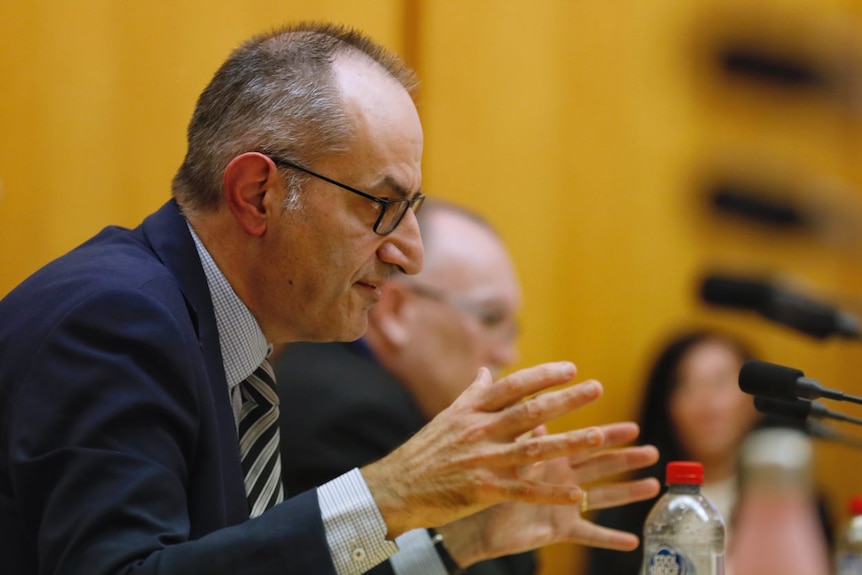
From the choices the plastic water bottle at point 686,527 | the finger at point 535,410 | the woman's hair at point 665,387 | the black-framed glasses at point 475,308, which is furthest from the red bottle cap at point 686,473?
the woman's hair at point 665,387

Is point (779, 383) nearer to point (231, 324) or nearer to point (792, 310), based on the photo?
point (792, 310)

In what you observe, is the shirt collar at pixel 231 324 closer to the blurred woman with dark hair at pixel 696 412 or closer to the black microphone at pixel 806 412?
the black microphone at pixel 806 412

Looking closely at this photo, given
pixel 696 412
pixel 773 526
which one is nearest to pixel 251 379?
pixel 773 526

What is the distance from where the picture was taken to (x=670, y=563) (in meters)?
1.48

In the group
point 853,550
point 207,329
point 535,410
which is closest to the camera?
point 535,410

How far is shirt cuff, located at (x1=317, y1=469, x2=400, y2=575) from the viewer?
1.18m

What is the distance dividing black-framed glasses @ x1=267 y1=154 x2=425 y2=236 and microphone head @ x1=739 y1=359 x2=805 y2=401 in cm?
48

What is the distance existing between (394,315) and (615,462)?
A: 4.12 ft

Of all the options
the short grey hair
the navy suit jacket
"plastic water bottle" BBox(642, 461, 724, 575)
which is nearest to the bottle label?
"plastic water bottle" BBox(642, 461, 724, 575)

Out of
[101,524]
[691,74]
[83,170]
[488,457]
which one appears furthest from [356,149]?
[691,74]

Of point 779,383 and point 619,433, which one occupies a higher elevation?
point 779,383

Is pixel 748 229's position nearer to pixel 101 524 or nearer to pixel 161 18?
pixel 161 18

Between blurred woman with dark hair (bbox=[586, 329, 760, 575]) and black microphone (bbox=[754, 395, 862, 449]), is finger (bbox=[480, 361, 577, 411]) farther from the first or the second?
blurred woman with dark hair (bbox=[586, 329, 760, 575])

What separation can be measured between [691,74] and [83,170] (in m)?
1.82
